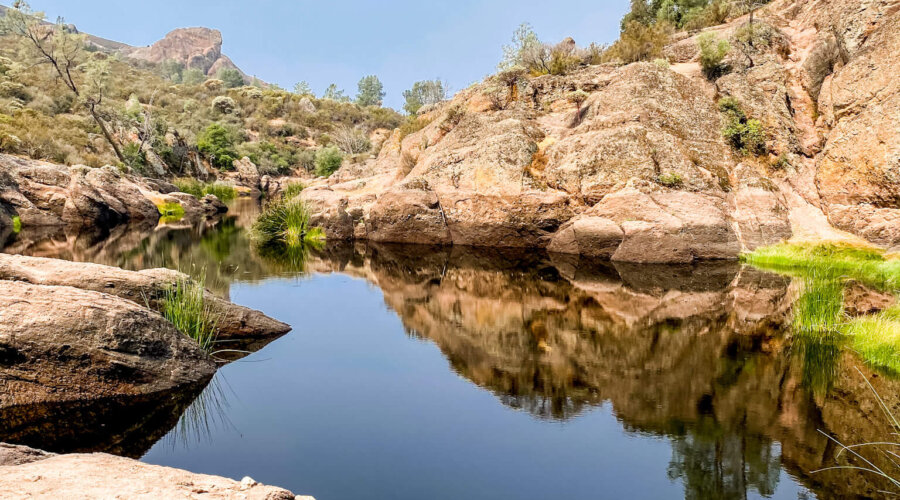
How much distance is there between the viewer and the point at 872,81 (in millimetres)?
18141

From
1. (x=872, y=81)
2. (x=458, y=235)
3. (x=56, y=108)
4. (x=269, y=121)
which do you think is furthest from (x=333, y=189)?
(x=269, y=121)

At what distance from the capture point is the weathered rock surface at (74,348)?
239 inches

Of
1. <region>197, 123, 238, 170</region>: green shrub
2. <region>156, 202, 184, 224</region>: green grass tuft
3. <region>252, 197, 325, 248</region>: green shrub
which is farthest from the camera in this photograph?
<region>197, 123, 238, 170</region>: green shrub

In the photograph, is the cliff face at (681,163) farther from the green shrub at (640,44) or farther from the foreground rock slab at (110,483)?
the foreground rock slab at (110,483)

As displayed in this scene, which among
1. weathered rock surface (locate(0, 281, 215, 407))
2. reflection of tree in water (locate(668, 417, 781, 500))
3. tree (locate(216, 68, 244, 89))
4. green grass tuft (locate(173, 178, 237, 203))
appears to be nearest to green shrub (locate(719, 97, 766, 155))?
reflection of tree in water (locate(668, 417, 781, 500))

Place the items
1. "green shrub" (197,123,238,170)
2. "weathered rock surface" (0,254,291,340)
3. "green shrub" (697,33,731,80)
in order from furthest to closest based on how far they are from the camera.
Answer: "green shrub" (197,123,238,170) → "green shrub" (697,33,731,80) → "weathered rock surface" (0,254,291,340)

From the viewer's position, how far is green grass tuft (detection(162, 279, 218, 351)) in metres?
7.99

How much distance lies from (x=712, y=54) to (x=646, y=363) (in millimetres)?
20276

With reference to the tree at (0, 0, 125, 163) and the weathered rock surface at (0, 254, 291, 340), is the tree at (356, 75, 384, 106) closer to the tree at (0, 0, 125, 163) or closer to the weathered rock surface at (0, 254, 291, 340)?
the tree at (0, 0, 125, 163)

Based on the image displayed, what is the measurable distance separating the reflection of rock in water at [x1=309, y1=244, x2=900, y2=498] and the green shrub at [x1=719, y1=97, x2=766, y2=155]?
6998 millimetres

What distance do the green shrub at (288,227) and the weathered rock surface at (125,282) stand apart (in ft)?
48.1

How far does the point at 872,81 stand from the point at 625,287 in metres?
12.2

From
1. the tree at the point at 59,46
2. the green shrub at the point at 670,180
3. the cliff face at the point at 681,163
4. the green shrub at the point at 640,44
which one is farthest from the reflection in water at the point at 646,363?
the tree at the point at 59,46

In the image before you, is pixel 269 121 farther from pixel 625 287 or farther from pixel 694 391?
pixel 694 391
